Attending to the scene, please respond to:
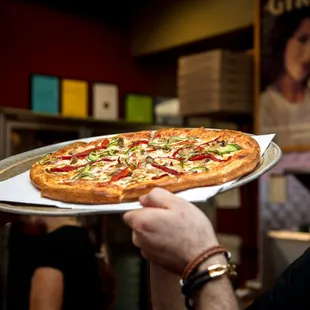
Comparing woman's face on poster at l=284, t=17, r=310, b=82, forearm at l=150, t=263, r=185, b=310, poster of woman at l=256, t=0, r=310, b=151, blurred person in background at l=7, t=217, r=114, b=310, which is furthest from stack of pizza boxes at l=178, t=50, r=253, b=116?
forearm at l=150, t=263, r=185, b=310

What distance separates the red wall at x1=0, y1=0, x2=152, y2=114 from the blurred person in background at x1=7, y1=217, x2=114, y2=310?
227 centimetres

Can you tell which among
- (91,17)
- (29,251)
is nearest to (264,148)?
(29,251)

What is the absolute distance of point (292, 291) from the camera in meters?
0.91

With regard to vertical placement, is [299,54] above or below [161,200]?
above

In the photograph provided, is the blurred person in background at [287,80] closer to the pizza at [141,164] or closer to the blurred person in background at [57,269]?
the blurred person in background at [57,269]

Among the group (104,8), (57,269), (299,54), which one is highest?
(104,8)

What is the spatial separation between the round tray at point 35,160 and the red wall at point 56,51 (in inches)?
122

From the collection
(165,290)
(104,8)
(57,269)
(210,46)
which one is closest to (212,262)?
(165,290)

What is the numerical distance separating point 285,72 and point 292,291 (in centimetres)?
286

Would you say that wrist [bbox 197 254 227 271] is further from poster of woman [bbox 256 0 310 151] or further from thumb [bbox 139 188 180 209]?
poster of woman [bbox 256 0 310 151]

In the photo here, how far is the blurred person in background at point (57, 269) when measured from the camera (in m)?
1.99

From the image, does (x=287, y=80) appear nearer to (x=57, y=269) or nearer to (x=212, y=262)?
(x=57, y=269)

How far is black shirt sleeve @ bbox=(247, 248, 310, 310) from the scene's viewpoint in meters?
0.90

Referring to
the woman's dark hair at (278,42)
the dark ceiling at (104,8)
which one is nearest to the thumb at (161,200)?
the woman's dark hair at (278,42)
